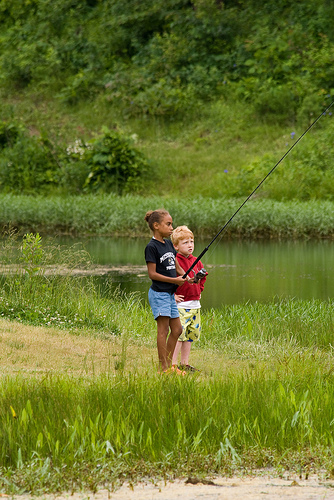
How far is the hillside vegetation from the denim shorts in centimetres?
1468

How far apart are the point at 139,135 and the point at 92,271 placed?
1230 cm

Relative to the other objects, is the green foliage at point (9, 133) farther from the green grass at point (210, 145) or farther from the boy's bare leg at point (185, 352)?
the boy's bare leg at point (185, 352)

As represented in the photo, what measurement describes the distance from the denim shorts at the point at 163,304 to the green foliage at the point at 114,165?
16.0 meters

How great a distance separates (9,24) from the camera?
3109 cm

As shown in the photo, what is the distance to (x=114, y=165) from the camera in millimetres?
21281

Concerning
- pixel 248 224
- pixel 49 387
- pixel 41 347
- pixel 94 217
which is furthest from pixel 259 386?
pixel 94 217

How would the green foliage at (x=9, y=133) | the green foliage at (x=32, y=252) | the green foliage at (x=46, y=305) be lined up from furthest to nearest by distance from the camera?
the green foliage at (x=9, y=133)
the green foliage at (x=32, y=252)
the green foliage at (x=46, y=305)

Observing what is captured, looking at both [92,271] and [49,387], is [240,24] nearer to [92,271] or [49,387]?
[92,271]

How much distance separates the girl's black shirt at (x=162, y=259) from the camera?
504 cm

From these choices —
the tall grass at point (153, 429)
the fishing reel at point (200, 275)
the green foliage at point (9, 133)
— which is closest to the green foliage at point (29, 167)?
the green foliage at point (9, 133)

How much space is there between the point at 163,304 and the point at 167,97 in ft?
66.7

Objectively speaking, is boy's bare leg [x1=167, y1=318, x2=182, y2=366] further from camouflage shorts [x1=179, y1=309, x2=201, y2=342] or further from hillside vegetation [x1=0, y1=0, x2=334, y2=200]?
hillside vegetation [x1=0, y1=0, x2=334, y2=200]

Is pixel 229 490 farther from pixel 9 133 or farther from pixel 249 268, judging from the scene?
pixel 9 133

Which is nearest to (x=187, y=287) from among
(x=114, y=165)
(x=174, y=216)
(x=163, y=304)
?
(x=163, y=304)
